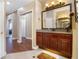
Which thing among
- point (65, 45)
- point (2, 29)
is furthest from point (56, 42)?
point (2, 29)

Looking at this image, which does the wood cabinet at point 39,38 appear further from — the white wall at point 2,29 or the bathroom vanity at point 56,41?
the white wall at point 2,29

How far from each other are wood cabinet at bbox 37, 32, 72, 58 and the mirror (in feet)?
1.74

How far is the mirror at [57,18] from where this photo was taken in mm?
4832

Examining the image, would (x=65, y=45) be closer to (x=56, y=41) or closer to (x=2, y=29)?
(x=56, y=41)

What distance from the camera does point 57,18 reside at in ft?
18.0

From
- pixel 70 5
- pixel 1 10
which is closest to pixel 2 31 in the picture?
pixel 1 10

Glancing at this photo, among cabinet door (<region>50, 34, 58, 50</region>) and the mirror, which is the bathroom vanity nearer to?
cabinet door (<region>50, 34, 58, 50</region>)

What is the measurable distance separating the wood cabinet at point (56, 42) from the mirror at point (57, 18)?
53cm

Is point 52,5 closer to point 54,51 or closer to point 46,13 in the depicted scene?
point 46,13

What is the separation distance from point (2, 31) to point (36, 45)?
7.98ft

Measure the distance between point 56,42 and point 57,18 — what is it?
4.10ft

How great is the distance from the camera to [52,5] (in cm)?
578

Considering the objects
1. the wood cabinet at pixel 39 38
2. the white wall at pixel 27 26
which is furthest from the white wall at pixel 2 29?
the white wall at pixel 27 26

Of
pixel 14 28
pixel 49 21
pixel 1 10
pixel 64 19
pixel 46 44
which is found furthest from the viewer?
pixel 14 28
